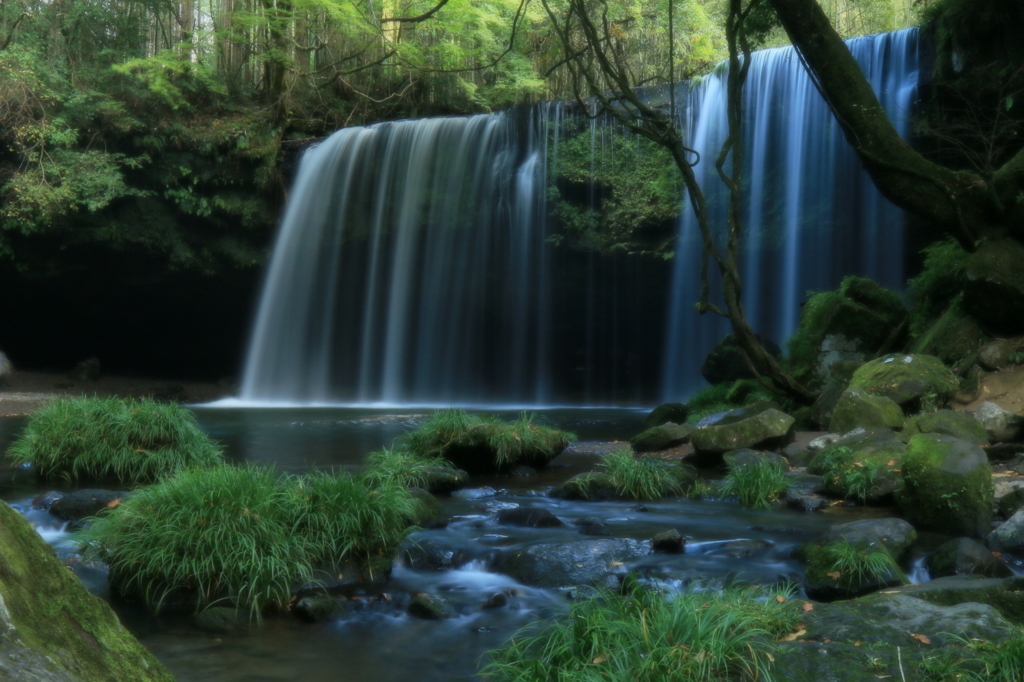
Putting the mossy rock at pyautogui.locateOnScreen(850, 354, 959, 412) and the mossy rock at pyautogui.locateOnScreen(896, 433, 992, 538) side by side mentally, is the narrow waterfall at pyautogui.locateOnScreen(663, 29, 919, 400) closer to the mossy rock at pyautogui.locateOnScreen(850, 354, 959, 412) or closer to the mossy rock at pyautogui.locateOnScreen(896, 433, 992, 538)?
the mossy rock at pyautogui.locateOnScreen(850, 354, 959, 412)

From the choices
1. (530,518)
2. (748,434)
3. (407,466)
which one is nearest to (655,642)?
(530,518)

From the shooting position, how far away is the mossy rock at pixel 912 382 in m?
7.88

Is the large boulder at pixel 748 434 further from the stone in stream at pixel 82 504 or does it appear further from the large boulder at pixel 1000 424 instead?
the stone in stream at pixel 82 504

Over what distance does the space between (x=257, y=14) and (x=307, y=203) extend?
3.92 m

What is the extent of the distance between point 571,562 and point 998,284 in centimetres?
587

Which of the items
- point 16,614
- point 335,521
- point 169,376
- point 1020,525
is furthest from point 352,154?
point 16,614

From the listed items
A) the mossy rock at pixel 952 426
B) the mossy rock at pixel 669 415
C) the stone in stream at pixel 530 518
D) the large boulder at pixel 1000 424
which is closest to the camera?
the stone in stream at pixel 530 518

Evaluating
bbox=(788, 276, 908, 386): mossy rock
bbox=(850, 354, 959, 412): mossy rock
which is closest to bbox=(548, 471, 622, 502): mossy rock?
bbox=(850, 354, 959, 412): mossy rock

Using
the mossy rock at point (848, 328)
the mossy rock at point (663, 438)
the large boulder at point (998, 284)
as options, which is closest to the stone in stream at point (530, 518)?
the mossy rock at point (663, 438)

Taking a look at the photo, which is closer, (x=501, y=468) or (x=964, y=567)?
(x=964, y=567)

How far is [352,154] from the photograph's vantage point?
17.6 meters

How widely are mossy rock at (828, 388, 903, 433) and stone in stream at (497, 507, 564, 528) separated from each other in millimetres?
3278

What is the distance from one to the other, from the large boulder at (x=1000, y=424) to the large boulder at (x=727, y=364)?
537 cm

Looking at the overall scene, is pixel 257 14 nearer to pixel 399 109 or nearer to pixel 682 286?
pixel 399 109
